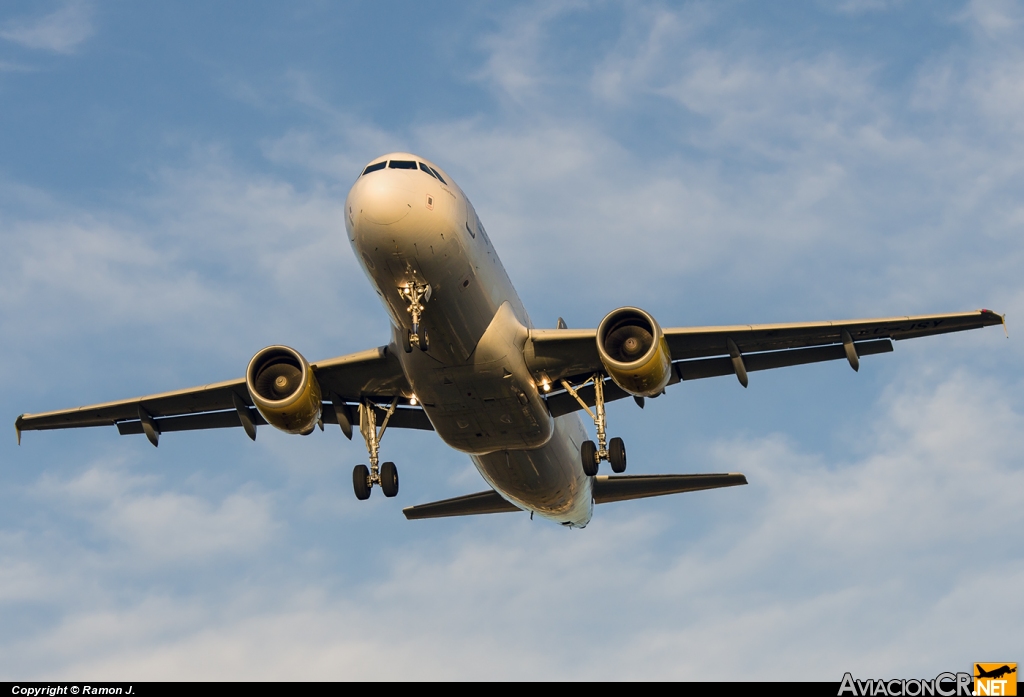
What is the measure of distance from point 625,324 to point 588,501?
1010 cm

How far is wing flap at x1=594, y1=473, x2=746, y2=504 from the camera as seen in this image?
1393 inches

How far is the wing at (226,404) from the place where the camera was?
29812 millimetres

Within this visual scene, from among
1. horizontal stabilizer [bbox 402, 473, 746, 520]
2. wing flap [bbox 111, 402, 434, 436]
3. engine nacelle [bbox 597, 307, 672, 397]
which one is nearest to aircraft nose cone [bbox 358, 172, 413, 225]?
engine nacelle [bbox 597, 307, 672, 397]

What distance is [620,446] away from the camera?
29047 millimetres

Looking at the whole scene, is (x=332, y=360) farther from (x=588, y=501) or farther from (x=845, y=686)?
(x=845, y=686)

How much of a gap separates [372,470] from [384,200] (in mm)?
7931

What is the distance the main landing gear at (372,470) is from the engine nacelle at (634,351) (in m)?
6.17

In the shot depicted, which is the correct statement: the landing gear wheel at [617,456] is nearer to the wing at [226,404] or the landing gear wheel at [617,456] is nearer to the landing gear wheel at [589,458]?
the landing gear wheel at [589,458]

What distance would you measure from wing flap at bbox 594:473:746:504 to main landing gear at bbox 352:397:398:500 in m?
8.95

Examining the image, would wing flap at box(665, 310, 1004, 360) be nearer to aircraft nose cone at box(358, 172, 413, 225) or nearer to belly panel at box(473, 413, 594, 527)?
belly panel at box(473, 413, 594, 527)

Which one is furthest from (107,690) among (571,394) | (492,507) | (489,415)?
(492,507)

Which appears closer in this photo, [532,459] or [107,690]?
[107,690]

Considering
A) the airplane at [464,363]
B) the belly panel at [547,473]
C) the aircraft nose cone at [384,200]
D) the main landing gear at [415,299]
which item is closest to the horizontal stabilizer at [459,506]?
the belly panel at [547,473]

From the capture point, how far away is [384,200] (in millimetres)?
24609
